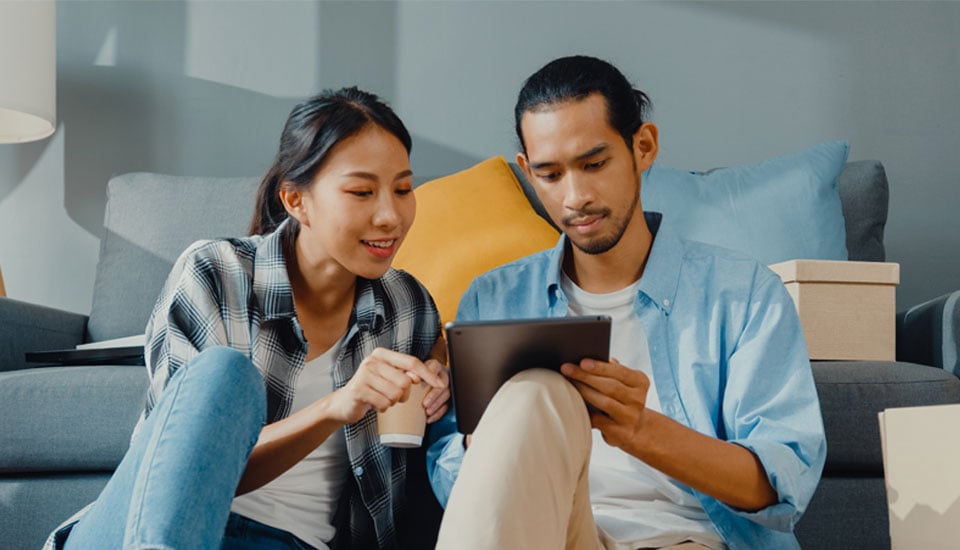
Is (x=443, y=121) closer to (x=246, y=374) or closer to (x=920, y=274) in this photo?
(x=920, y=274)

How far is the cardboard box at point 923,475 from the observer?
3.82 ft

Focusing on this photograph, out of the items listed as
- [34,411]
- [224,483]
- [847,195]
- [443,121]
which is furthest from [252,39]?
[224,483]

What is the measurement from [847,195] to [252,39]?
1632mm

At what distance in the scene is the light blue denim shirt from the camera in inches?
46.7

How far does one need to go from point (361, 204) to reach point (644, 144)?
1.46ft

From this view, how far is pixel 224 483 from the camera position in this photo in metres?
0.92

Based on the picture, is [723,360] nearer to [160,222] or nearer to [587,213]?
[587,213]

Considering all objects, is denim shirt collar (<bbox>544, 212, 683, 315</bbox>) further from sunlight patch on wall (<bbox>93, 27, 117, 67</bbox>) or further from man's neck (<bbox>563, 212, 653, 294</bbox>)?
sunlight patch on wall (<bbox>93, 27, 117, 67</bbox>)

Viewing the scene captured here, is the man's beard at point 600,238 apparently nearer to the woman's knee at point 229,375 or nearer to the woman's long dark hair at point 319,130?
the woman's long dark hair at point 319,130

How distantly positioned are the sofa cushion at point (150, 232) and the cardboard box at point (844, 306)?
131 cm

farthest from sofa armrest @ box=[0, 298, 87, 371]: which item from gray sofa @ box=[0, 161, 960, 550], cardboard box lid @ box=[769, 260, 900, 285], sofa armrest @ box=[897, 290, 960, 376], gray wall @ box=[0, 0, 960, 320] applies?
sofa armrest @ box=[897, 290, 960, 376]

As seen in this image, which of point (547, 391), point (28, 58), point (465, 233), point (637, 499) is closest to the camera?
point (547, 391)

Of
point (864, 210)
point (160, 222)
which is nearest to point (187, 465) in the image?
point (160, 222)

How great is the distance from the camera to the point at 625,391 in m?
1.07
